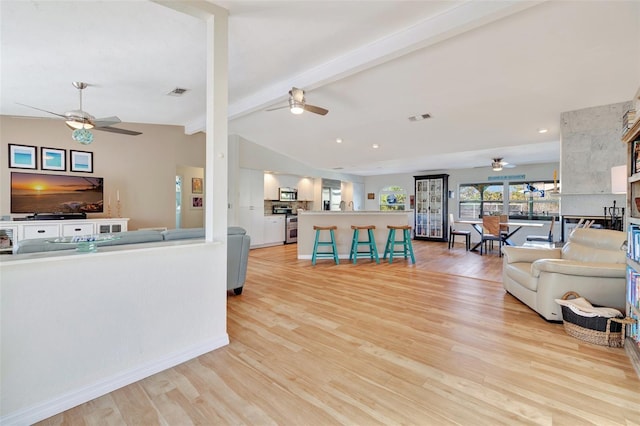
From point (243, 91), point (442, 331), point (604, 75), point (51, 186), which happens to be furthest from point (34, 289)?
point (604, 75)

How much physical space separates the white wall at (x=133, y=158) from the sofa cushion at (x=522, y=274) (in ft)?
21.5

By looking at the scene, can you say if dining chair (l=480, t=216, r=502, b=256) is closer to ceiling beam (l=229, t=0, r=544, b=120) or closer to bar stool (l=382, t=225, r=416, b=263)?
bar stool (l=382, t=225, r=416, b=263)

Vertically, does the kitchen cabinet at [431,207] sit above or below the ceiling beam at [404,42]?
below

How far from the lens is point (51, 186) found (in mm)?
5062

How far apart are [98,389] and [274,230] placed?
615 centimetres

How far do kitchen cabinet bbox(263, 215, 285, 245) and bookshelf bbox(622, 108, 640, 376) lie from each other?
21.6 ft

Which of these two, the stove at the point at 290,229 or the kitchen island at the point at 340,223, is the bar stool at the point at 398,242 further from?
the stove at the point at 290,229

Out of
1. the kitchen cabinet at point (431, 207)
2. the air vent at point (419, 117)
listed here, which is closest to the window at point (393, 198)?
the kitchen cabinet at point (431, 207)

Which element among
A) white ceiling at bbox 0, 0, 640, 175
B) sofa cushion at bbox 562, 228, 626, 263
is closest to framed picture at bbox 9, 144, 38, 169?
white ceiling at bbox 0, 0, 640, 175

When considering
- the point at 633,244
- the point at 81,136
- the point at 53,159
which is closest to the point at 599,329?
the point at 633,244

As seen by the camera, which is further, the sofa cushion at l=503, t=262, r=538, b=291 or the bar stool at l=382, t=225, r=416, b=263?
the bar stool at l=382, t=225, r=416, b=263

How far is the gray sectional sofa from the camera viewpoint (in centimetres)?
213

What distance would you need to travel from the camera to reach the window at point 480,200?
843cm

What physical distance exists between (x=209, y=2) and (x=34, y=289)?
2.26 metres
